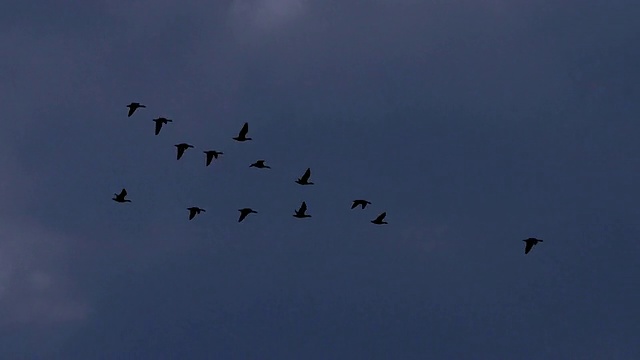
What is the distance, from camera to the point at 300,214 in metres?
183

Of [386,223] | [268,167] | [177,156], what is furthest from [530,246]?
[177,156]

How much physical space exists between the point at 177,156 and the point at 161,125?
4.39 metres

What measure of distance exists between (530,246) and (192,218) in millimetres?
41240

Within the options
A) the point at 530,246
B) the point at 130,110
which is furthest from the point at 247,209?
the point at 530,246

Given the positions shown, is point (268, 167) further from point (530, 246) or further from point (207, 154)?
point (530, 246)

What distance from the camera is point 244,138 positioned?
171125mm

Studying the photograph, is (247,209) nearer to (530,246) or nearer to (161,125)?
(161,125)

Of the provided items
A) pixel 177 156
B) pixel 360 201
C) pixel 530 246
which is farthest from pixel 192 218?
pixel 530 246

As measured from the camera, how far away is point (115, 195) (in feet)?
599

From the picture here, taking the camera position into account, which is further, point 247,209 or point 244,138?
point 247,209

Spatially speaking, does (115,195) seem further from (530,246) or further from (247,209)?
(530,246)

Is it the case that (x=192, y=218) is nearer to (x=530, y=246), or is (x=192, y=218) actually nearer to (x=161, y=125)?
(x=161, y=125)

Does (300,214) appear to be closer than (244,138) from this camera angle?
No

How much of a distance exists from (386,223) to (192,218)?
24571 mm
